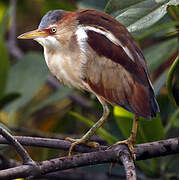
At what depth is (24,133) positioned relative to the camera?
107 inches

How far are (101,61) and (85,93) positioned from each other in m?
0.29

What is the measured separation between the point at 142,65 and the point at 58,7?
1.10 metres

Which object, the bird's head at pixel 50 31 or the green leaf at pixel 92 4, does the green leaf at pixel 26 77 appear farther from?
the bird's head at pixel 50 31

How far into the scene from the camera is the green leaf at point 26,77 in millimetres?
2752

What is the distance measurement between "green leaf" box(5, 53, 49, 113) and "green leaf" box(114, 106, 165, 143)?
0.80 m

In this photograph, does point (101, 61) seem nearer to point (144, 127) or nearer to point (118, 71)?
point (118, 71)

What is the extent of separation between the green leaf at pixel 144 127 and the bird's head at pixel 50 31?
0.39 m

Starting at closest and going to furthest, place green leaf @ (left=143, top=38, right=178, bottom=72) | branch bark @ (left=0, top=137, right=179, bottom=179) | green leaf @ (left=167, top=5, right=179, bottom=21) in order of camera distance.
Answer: branch bark @ (left=0, top=137, right=179, bottom=179), green leaf @ (left=167, top=5, right=179, bottom=21), green leaf @ (left=143, top=38, right=178, bottom=72)

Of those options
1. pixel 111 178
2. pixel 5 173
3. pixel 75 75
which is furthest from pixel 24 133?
pixel 5 173

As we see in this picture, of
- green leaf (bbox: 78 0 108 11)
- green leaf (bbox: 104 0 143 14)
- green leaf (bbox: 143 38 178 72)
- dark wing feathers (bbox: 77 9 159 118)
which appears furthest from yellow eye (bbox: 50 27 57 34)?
green leaf (bbox: 78 0 108 11)

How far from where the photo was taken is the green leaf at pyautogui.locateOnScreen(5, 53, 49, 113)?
108 inches

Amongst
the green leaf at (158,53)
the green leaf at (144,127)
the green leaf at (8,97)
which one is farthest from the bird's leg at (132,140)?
the green leaf at (8,97)

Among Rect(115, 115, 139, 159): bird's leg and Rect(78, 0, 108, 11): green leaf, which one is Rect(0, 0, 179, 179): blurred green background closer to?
Rect(78, 0, 108, 11): green leaf

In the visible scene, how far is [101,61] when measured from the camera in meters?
1.78
